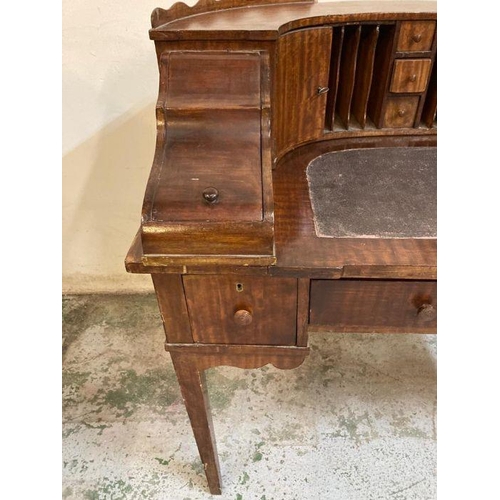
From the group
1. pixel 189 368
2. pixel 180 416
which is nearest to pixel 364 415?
pixel 180 416

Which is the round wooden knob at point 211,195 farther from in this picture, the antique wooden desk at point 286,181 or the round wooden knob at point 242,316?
the round wooden knob at point 242,316

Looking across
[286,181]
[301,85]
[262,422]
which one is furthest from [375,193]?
[262,422]

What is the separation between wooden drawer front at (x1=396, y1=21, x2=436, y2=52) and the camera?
38.5 inches

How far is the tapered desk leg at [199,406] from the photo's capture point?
980mm

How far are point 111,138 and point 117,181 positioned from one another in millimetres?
170

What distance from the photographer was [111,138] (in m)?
1.53

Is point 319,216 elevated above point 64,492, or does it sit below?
above

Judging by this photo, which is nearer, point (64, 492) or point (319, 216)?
point (319, 216)

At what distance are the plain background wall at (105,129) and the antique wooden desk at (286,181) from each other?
457 mm

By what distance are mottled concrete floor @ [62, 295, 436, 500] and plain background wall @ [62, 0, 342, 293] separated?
0.34 m

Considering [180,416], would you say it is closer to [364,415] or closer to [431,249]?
[364,415]

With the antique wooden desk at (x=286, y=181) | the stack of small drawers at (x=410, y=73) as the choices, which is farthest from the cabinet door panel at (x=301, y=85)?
the stack of small drawers at (x=410, y=73)

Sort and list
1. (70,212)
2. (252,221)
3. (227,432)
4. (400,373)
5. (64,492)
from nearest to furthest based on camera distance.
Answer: (252,221) < (64,492) < (227,432) < (400,373) < (70,212)

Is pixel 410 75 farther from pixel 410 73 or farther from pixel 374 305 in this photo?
pixel 374 305
